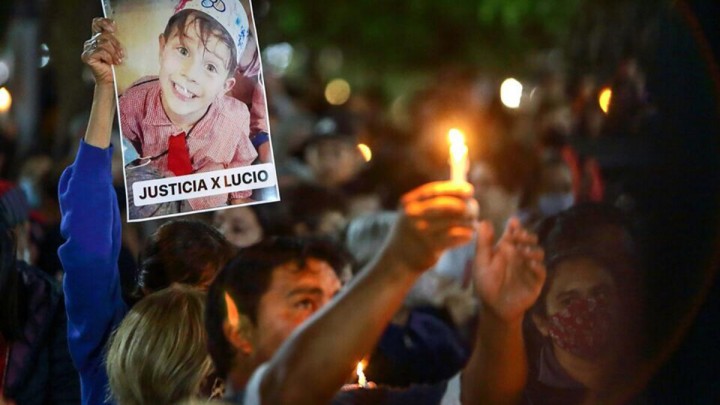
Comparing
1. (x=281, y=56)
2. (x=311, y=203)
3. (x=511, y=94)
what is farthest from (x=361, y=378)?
(x=281, y=56)

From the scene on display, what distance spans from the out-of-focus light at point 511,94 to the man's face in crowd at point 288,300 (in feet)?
13.4

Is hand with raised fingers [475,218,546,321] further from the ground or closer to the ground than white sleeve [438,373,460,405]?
further from the ground

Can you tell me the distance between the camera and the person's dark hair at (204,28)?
3.38 meters

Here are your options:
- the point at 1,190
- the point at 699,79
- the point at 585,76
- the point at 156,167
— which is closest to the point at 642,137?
the point at 699,79

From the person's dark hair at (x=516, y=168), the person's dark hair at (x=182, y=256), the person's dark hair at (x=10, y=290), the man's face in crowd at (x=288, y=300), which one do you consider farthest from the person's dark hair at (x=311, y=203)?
the man's face in crowd at (x=288, y=300)

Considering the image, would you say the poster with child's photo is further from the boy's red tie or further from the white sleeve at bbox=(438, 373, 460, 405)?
the white sleeve at bbox=(438, 373, 460, 405)

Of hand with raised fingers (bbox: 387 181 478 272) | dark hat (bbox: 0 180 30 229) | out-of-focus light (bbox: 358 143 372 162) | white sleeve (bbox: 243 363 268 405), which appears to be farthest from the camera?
out-of-focus light (bbox: 358 143 372 162)

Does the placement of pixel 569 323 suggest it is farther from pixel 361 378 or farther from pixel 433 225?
pixel 433 225

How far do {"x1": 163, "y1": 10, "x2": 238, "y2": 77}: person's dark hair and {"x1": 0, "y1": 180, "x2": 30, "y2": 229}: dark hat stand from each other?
86 centimetres

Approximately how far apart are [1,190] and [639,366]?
1.92 metres

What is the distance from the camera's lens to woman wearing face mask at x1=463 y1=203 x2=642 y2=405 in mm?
3160

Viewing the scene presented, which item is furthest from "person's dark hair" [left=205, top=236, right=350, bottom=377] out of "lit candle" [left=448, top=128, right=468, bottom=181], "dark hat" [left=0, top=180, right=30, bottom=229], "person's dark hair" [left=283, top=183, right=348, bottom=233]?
"person's dark hair" [left=283, top=183, right=348, bottom=233]

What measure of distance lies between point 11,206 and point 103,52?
0.91 m

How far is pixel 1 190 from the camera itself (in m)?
4.18
